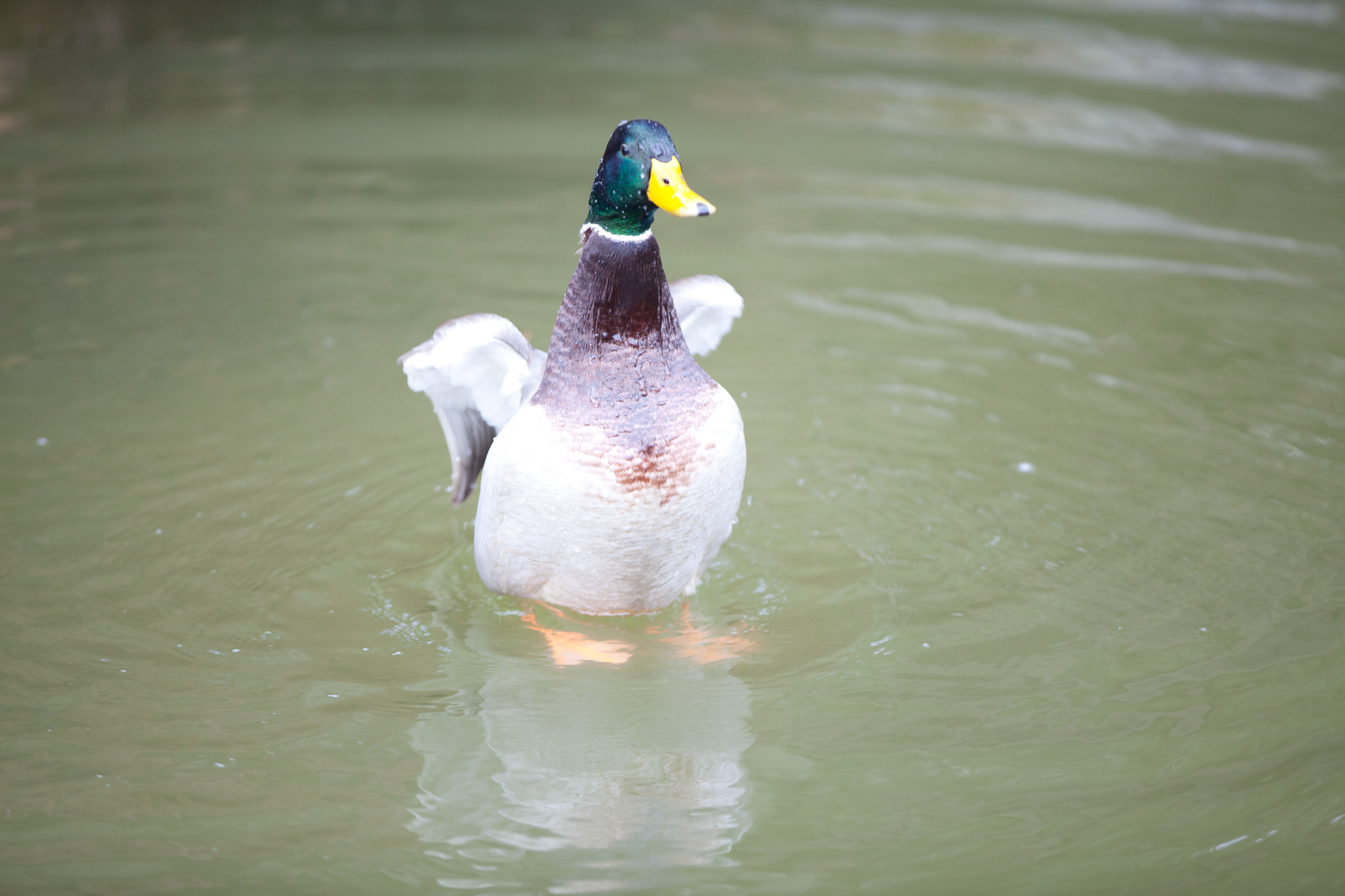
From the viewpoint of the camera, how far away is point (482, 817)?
3002mm

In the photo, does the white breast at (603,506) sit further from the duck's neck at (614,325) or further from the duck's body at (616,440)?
the duck's neck at (614,325)

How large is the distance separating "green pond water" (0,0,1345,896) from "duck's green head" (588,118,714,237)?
126 cm

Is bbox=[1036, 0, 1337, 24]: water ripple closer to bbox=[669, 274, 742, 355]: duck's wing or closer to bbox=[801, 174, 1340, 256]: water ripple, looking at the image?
bbox=[801, 174, 1340, 256]: water ripple

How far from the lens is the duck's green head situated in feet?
10.3

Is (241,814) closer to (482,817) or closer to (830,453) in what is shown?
(482,817)

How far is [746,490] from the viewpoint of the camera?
15.0ft

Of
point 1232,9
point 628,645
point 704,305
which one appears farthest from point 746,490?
point 1232,9

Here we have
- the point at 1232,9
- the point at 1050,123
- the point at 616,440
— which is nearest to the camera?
the point at 616,440

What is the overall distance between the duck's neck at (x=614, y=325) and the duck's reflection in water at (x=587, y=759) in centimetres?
79

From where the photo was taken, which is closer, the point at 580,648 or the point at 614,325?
the point at 614,325

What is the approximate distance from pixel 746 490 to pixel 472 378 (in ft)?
4.26

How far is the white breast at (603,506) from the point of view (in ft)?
10.8

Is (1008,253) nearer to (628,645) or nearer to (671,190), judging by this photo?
(628,645)

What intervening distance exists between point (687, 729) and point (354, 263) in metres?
3.65
